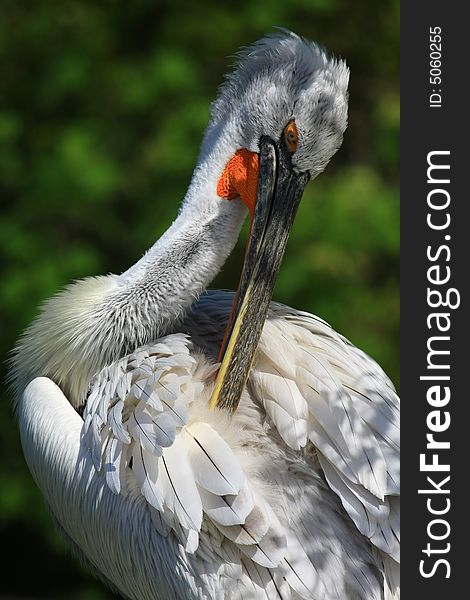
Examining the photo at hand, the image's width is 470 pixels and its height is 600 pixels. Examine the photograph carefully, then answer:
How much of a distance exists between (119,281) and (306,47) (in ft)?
2.82

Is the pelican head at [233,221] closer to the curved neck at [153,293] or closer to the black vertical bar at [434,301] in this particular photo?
the curved neck at [153,293]

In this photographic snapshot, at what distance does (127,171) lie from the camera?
5.55 m

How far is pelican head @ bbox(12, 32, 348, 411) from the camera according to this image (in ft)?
8.59

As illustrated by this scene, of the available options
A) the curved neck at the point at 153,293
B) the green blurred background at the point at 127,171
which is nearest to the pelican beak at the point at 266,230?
the curved neck at the point at 153,293

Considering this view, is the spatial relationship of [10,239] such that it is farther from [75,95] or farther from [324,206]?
→ [324,206]

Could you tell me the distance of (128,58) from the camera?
5676 millimetres

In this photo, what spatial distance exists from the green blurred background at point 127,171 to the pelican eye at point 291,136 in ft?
8.38

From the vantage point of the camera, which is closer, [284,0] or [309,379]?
[309,379]

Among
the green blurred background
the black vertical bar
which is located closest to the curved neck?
the black vertical bar

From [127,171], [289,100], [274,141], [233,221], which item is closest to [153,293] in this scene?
[233,221]

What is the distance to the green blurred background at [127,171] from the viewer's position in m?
5.25

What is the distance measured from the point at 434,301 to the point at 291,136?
592mm

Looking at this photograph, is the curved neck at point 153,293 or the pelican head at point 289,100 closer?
the pelican head at point 289,100

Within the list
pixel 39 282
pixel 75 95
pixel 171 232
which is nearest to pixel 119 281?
pixel 171 232
